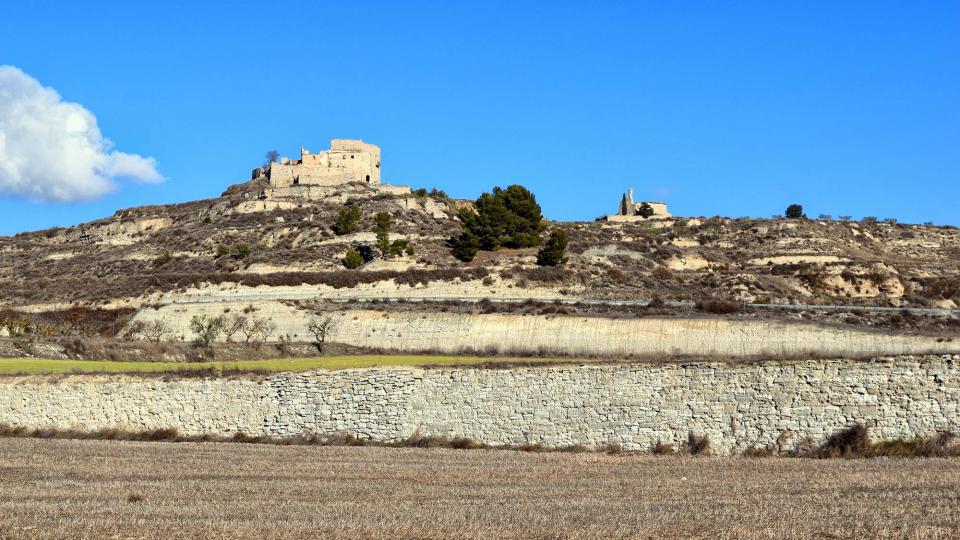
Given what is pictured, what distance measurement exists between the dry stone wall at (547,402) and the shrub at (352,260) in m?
49.0

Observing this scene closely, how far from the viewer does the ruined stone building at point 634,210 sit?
374 feet

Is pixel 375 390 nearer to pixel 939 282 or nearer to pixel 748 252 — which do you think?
pixel 939 282

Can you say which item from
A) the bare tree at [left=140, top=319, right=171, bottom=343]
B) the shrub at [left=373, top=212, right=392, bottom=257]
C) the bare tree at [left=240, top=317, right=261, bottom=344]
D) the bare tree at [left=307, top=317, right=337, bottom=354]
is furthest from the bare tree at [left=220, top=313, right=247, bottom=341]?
the shrub at [left=373, top=212, right=392, bottom=257]

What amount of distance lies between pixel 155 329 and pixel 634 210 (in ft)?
227

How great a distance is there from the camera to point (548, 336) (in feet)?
165

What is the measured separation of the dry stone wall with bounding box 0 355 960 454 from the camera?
25656 mm

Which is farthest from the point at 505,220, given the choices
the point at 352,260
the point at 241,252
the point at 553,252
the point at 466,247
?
the point at 241,252

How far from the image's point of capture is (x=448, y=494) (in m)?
18.5

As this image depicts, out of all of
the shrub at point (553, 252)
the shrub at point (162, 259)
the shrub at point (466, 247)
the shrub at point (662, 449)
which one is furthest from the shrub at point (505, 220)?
the shrub at point (662, 449)

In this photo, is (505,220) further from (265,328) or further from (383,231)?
(265,328)

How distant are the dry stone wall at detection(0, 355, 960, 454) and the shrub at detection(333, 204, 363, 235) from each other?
198ft

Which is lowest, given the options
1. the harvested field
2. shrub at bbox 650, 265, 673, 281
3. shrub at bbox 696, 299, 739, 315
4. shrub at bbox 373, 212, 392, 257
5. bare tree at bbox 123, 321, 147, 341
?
the harvested field

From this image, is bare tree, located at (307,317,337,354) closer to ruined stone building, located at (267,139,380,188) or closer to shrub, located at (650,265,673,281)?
shrub, located at (650,265,673,281)

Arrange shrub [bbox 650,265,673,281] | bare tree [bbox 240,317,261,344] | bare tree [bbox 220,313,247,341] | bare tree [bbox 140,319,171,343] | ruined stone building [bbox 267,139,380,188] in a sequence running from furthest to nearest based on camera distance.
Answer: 1. ruined stone building [bbox 267,139,380,188]
2. shrub [bbox 650,265,673,281]
3. bare tree [bbox 140,319,171,343]
4. bare tree [bbox 240,317,261,344]
5. bare tree [bbox 220,313,247,341]
